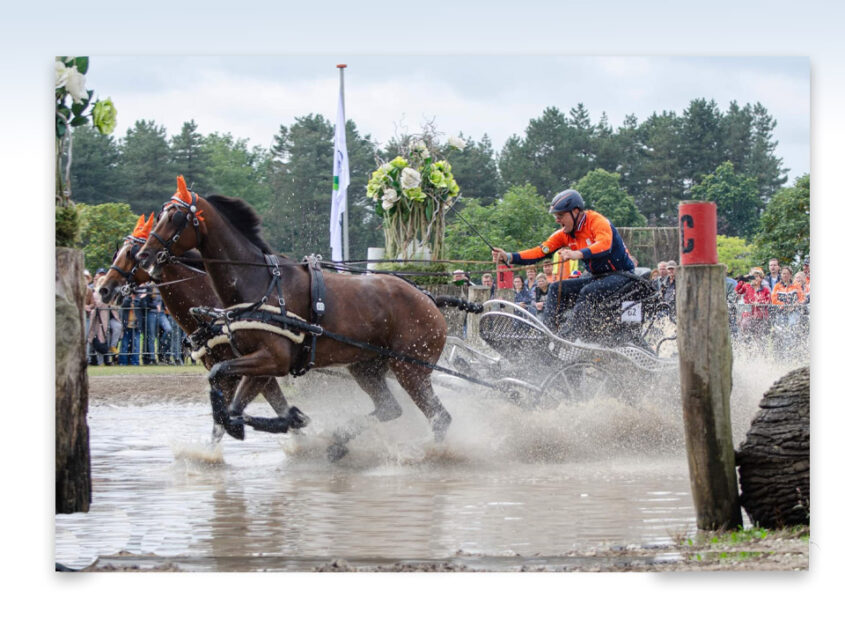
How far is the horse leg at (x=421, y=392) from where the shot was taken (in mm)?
9070

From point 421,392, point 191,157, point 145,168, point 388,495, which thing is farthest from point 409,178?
point 388,495

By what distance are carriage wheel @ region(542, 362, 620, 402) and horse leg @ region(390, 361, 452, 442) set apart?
75 cm

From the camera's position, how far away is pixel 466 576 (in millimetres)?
5742

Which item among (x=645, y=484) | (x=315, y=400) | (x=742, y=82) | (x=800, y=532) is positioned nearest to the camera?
(x=800, y=532)

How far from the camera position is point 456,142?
33.0 feet

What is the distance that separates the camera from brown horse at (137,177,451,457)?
820cm

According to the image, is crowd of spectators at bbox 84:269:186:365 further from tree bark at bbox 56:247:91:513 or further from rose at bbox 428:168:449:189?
tree bark at bbox 56:247:91:513

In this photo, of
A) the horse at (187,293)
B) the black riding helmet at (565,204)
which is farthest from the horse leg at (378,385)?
the black riding helmet at (565,204)

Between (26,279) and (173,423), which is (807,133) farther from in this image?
(173,423)

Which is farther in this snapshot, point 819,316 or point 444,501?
point 444,501

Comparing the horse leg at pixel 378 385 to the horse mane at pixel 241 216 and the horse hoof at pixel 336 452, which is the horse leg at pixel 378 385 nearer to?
the horse hoof at pixel 336 452

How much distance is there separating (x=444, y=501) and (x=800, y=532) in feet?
6.78

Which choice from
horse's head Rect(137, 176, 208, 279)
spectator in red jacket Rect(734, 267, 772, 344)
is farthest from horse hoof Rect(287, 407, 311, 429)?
spectator in red jacket Rect(734, 267, 772, 344)

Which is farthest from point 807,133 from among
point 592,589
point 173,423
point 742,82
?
point 173,423
